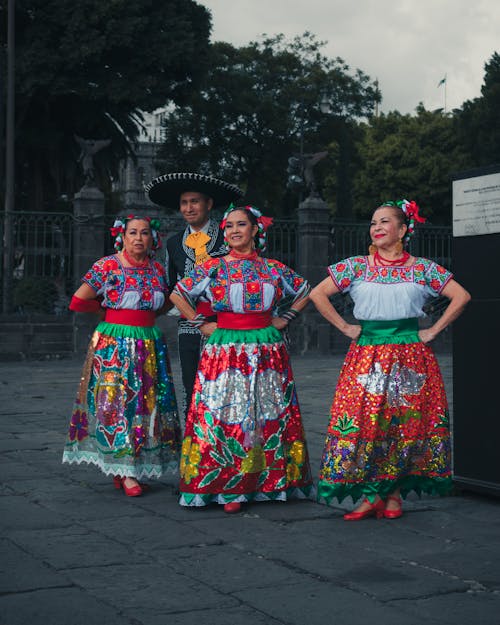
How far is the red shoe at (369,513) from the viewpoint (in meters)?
5.53

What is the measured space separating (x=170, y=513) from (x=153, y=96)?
24.8 meters

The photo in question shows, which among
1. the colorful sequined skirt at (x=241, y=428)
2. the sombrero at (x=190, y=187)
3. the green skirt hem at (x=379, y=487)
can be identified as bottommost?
the green skirt hem at (x=379, y=487)

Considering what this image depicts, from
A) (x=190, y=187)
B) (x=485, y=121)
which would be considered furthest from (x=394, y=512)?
(x=485, y=121)

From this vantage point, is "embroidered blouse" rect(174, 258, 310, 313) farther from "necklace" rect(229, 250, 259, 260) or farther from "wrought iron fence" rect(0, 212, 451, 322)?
"wrought iron fence" rect(0, 212, 451, 322)

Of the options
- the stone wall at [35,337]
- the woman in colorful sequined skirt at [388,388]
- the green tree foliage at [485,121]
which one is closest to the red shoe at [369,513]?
the woman in colorful sequined skirt at [388,388]

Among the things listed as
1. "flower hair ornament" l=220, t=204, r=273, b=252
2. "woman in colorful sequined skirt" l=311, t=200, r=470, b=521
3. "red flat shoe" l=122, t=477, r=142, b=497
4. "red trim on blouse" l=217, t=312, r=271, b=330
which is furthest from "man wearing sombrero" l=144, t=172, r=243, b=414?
"woman in colorful sequined skirt" l=311, t=200, r=470, b=521

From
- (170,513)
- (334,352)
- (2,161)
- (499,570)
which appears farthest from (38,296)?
(499,570)

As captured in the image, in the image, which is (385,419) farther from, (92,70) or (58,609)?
(92,70)

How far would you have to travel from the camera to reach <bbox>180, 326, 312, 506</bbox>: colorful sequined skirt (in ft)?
19.1

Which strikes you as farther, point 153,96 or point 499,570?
point 153,96

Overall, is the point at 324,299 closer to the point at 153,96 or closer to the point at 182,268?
the point at 182,268

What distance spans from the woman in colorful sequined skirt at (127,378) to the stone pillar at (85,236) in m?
11.6

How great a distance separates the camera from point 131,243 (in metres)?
6.40

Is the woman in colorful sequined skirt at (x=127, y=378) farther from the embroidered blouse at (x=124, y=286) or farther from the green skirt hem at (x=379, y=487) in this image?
the green skirt hem at (x=379, y=487)
